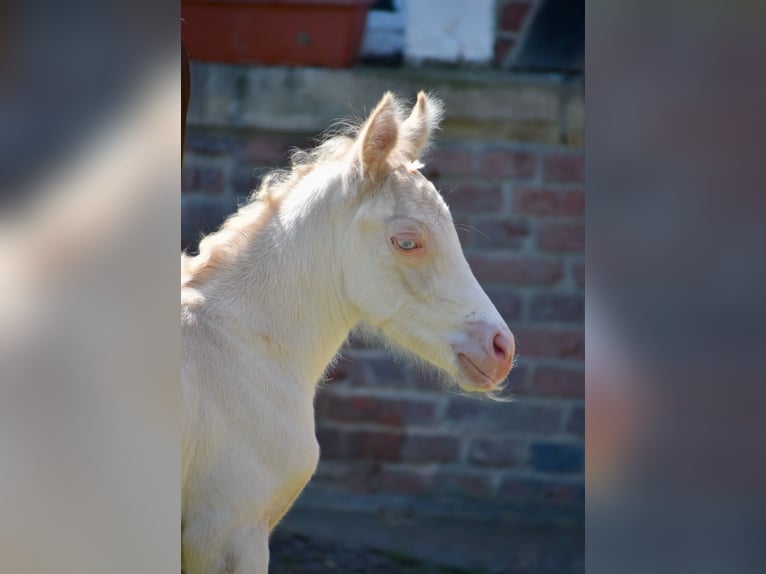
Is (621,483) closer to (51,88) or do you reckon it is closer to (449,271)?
(51,88)

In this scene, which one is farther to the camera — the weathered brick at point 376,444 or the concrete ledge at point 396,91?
the weathered brick at point 376,444

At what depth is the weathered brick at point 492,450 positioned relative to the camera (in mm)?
3238

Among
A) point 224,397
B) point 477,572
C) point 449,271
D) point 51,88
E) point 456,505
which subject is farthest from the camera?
point 456,505

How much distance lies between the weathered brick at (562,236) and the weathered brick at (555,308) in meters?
0.15

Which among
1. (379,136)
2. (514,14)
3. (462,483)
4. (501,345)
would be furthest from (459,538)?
(379,136)

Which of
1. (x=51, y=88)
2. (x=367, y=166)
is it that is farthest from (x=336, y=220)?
(x=51, y=88)

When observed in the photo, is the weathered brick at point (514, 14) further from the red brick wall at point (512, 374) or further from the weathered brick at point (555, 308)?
the weathered brick at point (555, 308)

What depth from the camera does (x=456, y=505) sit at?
10.6ft

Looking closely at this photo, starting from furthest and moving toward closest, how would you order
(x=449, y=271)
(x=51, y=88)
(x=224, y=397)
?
(x=449, y=271), (x=224, y=397), (x=51, y=88)

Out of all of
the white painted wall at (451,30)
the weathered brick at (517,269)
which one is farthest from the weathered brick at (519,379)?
the white painted wall at (451,30)

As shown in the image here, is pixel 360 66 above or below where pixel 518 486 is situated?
above

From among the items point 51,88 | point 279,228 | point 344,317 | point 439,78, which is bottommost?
point 344,317

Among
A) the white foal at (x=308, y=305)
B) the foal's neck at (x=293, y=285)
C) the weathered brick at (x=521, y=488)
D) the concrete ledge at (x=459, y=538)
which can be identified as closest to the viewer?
the white foal at (x=308, y=305)

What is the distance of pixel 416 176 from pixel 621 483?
896 mm
